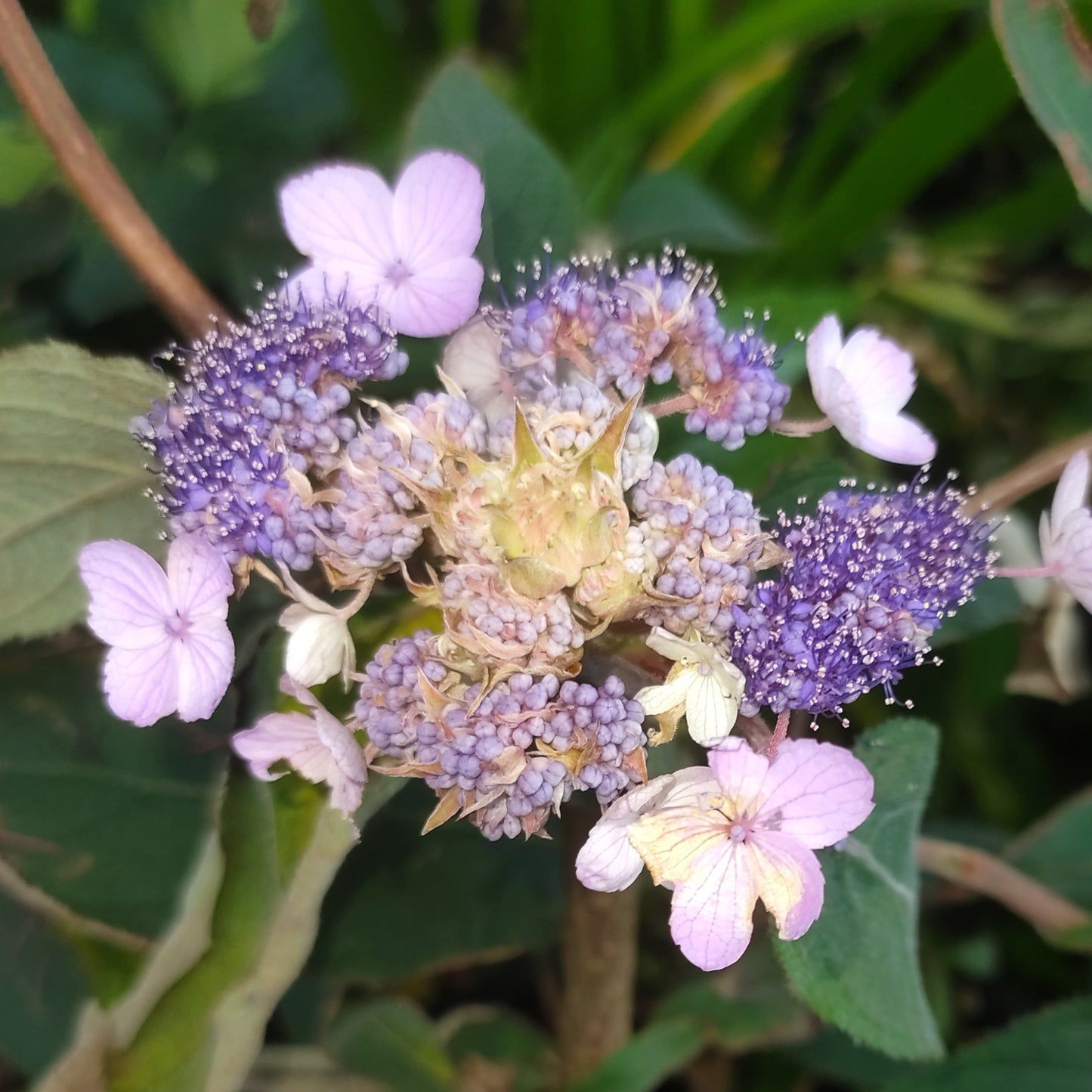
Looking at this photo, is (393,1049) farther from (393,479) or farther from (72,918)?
Answer: (393,479)

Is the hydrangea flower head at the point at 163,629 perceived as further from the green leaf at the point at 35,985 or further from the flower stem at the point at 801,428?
the green leaf at the point at 35,985

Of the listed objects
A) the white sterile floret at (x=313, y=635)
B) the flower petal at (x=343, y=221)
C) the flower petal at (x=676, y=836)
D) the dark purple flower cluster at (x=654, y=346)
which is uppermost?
the flower petal at (x=343, y=221)

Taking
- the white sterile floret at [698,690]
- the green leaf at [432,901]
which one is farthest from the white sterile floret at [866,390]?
the green leaf at [432,901]

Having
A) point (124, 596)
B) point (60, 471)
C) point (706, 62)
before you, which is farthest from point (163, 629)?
point (706, 62)

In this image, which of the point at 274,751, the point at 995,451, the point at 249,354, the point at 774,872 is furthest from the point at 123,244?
the point at 995,451

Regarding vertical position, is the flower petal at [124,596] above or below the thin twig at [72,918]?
above

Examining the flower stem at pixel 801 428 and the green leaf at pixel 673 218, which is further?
the green leaf at pixel 673 218

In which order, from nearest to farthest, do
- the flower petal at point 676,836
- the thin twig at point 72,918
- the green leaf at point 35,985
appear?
the flower petal at point 676,836 → the thin twig at point 72,918 → the green leaf at point 35,985

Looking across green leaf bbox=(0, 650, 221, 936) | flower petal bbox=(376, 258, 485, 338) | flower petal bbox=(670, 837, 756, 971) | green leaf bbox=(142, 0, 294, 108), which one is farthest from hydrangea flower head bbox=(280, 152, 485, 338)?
green leaf bbox=(142, 0, 294, 108)
